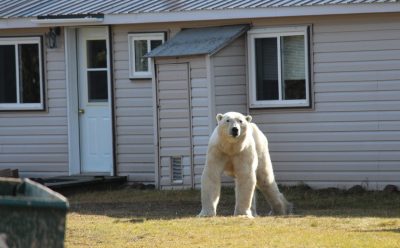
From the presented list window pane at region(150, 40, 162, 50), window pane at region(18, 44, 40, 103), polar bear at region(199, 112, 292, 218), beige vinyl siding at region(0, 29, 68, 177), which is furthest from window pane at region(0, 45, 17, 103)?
polar bear at region(199, 112, 292, 218)

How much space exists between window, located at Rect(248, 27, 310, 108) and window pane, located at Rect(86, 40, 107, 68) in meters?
2.94

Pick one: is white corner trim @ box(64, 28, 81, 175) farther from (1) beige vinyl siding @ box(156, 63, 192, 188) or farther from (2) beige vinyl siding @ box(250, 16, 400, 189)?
(2) beige vinyl siding @ box(250, 16, 400, 189)

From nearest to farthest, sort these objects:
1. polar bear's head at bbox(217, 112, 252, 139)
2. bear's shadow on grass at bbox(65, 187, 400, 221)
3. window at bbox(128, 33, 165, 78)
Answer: polar bear's head at bbox(217, 112, 252, 139) < bear's shadow on grass at bbox(65, 187, 400, 221) < window at bbox(128, 33, 165, 78)

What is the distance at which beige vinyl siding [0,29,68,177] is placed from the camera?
20.7 metres

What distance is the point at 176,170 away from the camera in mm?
19156

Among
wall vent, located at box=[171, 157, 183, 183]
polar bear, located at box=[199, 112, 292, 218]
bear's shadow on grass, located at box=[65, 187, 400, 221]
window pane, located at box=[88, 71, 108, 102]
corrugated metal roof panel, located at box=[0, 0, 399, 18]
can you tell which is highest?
corrugated metal roof panel, located at box=[0, 0, 399, 18]

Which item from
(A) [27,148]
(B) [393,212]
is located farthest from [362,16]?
(A) [27,148]

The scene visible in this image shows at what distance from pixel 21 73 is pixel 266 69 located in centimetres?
471

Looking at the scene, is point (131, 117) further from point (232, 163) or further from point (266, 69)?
point (232, 163)

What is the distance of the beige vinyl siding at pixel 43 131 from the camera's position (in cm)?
2067

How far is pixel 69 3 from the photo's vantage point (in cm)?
2092

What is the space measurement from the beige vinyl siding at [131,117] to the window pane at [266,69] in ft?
6.69

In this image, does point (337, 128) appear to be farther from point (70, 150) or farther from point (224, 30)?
point (70, 150)

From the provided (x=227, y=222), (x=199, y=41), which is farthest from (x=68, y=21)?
(x=227, y=222)
